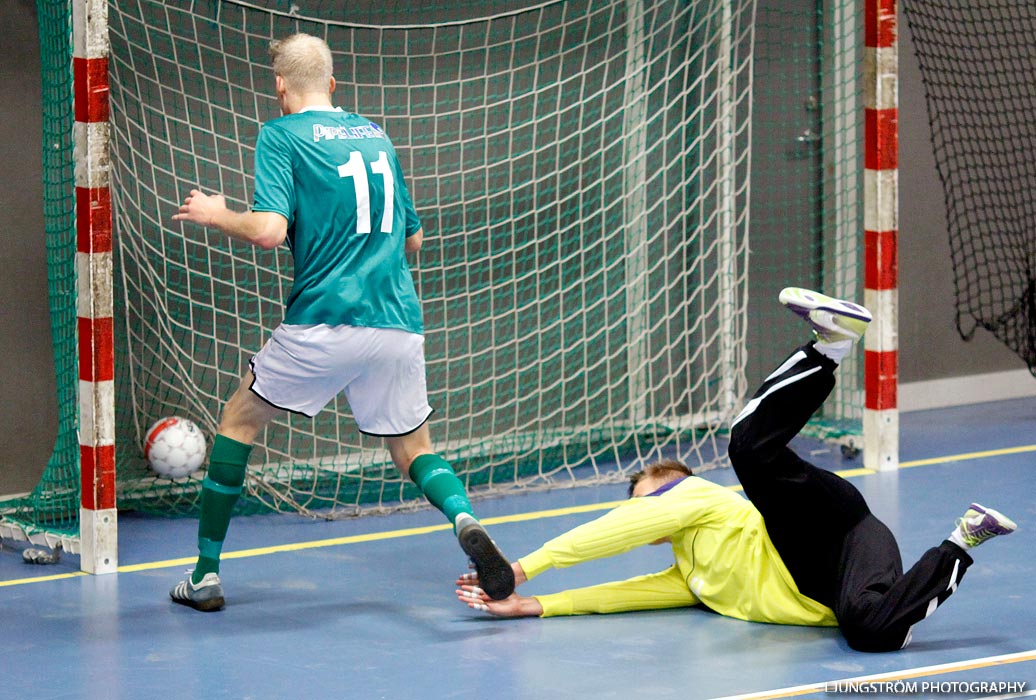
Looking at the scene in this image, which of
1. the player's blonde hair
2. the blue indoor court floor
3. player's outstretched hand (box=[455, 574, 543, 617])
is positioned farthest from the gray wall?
player's outstretched hand (box=[455, 574, 543, 617])

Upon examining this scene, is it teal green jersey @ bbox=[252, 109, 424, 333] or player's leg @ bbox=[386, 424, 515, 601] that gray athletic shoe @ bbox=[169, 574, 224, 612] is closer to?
player's leg @ bbox=[386, 424, 515, 601]

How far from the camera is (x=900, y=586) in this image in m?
4.67

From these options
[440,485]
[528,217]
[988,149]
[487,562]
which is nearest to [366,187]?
[440,485]

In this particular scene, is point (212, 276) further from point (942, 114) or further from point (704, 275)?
point (942, 114)

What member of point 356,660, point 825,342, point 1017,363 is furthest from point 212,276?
point 1017,363

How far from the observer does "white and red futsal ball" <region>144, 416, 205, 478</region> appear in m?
6.48

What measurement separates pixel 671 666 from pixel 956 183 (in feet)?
16.4

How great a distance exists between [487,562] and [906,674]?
4.32 ft

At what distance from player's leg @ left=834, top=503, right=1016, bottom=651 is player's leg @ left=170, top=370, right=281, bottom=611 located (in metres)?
1.98

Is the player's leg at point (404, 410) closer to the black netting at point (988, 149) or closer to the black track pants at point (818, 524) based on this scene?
the black track pants at point (818, 524)

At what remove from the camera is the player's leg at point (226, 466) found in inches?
204

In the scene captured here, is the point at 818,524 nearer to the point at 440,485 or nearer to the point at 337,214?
the point at 440,485

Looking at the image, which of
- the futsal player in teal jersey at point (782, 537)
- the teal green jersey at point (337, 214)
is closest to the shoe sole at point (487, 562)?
the futsal player in teal jersey at point (782, 537)

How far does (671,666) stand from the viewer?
4645 mm
